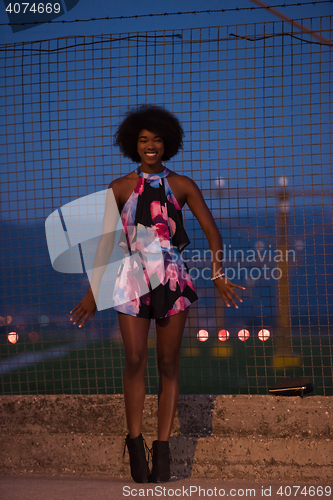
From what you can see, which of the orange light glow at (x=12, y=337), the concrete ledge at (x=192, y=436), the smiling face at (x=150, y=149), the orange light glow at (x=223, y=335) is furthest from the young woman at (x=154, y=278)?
the orange light glow at (x=12, y=337)

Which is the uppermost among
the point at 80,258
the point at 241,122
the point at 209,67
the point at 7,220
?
the point at 209,67

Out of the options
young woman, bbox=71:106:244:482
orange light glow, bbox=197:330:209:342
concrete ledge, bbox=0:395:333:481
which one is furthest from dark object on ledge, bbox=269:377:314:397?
young woman, bbox=71:106:244:482

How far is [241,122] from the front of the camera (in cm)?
324

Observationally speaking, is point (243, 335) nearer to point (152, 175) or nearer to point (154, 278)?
point (154, 278)

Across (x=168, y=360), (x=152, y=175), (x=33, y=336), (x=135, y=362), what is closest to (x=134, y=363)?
(x=135, y=362)

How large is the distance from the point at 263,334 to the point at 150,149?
1496 mm

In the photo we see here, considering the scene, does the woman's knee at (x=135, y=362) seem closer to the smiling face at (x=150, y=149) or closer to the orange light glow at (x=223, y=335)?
the orange light glow at (x=223, y=335)

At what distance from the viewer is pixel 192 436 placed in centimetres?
302

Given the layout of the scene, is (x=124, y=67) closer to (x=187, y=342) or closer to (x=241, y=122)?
(x=241, y=122)

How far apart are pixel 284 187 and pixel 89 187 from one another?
137 centimetres

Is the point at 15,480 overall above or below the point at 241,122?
below

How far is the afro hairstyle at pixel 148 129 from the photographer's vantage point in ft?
9.03

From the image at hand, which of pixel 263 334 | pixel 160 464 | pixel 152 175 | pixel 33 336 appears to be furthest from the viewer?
pixel 33 336

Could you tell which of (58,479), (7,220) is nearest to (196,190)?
(7,220)
